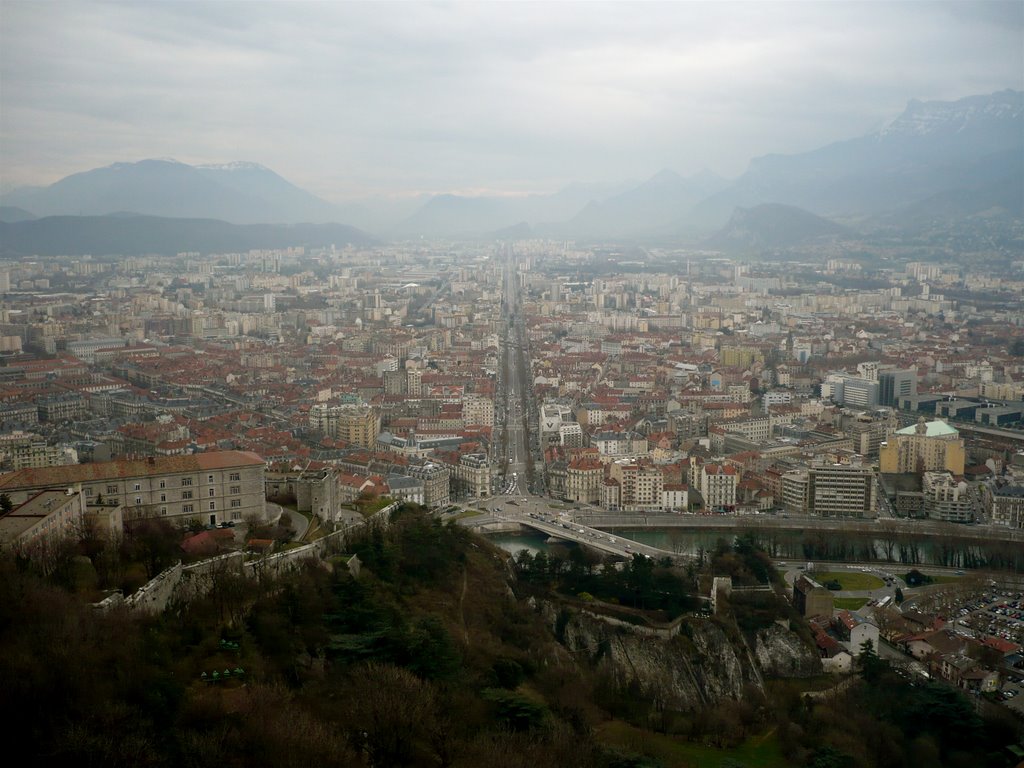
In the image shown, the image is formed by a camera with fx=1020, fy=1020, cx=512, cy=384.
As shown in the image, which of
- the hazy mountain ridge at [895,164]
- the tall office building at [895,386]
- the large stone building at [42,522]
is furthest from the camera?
the hazy mountain ridge at [895,164]

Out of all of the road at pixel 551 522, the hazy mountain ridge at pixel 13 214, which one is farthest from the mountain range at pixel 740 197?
the road at pixel 551 522

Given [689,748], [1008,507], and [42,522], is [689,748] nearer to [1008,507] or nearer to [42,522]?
[42,522]

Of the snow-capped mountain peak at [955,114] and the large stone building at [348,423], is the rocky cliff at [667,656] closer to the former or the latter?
the large stone building at [348,423]

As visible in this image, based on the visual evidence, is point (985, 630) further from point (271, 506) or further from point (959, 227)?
point (959, 227)

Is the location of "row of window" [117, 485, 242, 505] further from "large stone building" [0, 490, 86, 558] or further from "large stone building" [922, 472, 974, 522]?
"large stone building" [922, 472, 974, 522]

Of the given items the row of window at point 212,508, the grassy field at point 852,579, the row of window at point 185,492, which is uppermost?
the row of window at point 185,492

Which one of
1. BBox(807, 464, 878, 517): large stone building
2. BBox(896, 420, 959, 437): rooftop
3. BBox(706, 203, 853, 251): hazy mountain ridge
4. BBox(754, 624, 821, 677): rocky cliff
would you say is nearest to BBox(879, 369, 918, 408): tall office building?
BBox(896, 420, 959, 437): rooftop
